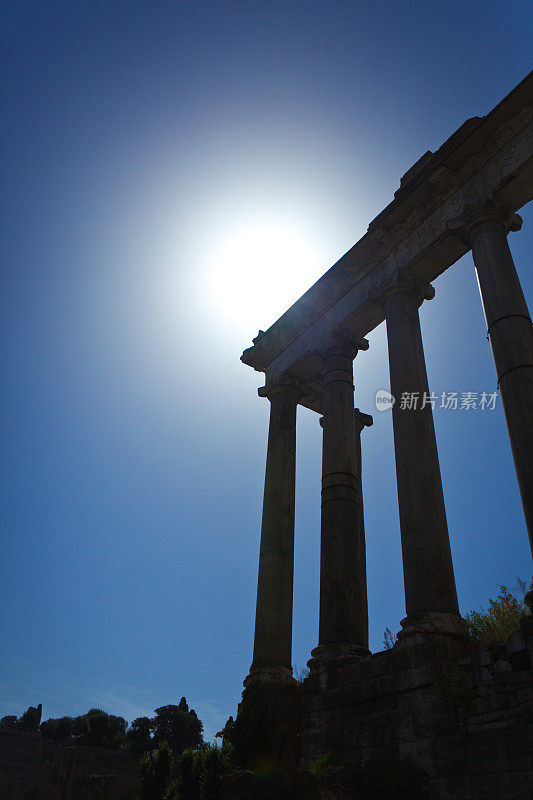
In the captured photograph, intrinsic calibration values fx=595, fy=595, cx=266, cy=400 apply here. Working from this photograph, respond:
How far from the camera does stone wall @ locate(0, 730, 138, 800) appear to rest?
1665 inches

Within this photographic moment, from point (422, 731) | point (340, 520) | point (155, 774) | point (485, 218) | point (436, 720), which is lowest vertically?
point (155, 774)

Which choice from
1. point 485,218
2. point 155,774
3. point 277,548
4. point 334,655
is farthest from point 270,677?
point 485,218

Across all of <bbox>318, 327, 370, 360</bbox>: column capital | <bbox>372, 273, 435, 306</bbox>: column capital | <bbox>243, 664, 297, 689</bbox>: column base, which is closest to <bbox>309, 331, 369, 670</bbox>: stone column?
<bbox>318, 327, 370, 360</bbox>: column capital

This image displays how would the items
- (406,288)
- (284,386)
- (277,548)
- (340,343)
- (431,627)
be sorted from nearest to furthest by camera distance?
(431,627)
(406,288)
(277,548)
(340,343)
(284,386)

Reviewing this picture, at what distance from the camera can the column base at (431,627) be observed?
39.4 feet

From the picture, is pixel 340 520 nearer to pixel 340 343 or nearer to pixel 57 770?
pixel 340 343

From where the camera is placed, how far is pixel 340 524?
16234 millimetres

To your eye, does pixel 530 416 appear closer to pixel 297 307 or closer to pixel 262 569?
pixel 262 569

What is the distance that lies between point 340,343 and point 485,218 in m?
6.02

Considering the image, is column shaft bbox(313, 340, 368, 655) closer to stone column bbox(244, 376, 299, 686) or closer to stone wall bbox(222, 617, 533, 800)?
stone wall bbox(222, 617, 533, 800)

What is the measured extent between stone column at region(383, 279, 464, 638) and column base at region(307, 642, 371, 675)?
2.36 metres

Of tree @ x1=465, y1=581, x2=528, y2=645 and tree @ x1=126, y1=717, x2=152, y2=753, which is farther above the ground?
tree @ x1=126, y1=717, x2=152, y2=753

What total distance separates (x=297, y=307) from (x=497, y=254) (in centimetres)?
835

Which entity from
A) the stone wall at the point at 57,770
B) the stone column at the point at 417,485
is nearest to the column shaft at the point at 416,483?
the stone column at the point at 417,485
